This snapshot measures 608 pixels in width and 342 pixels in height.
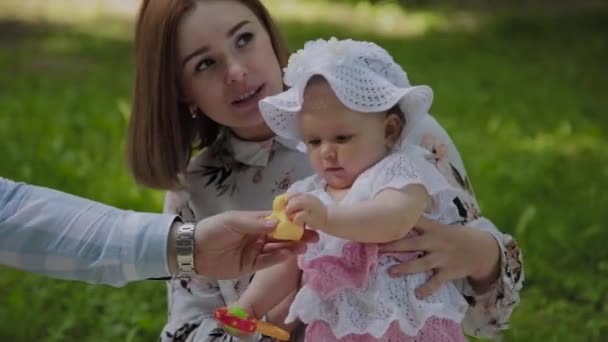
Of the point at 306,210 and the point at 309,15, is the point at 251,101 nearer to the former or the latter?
the point at 306,210

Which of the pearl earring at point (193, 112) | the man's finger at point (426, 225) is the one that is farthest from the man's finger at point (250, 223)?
the pearl earring at point (193, 112)

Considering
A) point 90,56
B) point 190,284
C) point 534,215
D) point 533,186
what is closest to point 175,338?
point 190,284

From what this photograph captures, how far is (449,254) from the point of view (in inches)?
92.9

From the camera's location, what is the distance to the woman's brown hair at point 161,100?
8.89ft

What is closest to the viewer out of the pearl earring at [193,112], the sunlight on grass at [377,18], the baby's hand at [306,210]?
the baby's hand at [306,210]

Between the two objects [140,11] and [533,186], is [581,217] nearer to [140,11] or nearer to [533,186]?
[533,186]

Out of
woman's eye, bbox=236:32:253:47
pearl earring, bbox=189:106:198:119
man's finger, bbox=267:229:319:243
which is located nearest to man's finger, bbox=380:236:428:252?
man's finger, bbox=267:229:319:243

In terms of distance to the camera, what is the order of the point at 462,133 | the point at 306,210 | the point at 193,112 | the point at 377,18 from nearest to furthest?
the point at 306,210 → the point at 193,112 → the point at 462,133 → the point at 377,18

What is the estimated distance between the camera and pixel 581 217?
4828 millimetres

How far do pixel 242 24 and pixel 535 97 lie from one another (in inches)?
179

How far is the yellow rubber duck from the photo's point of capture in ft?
6.82

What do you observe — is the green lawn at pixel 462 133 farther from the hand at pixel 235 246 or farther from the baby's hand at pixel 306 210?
the baby's hand at pixel 306 210

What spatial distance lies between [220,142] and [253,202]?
209 millimetres

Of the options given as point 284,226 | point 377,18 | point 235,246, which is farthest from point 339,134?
point 377,18
